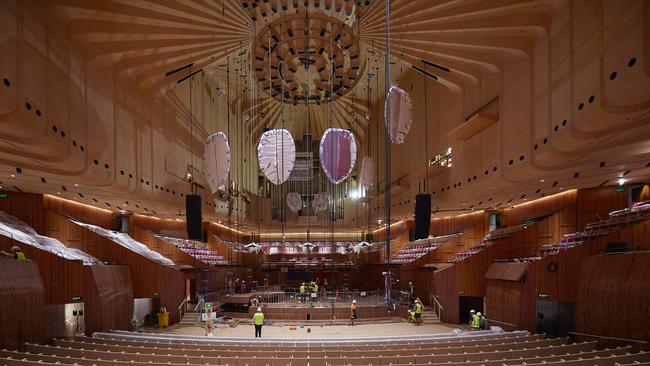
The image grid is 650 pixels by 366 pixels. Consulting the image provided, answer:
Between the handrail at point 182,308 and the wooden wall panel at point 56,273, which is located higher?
the wooden wall panel at point 56,273

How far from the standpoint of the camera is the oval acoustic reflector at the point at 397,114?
28.2ft

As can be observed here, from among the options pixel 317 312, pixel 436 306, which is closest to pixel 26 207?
pixel 317 312

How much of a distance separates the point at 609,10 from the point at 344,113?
781 inches

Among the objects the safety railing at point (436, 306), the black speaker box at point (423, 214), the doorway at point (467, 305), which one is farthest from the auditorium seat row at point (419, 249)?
the black speaker box at point (423, 214)

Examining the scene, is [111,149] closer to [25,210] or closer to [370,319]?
[25,210]

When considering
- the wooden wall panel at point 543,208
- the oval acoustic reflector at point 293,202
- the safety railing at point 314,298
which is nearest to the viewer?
the wooden wall panel at point 543,208

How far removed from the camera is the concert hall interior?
388 inches

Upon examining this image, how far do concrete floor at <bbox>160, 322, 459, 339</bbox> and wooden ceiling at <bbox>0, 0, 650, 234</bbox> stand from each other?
5609 millimetres

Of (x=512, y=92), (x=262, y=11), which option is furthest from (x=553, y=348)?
(x=262, y=11)

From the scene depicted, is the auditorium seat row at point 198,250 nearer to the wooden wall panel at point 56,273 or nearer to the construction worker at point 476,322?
the wooden wall panel at point 56,273

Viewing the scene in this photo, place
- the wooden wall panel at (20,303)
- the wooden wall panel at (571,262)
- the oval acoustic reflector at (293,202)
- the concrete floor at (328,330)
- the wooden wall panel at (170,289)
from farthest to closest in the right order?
the oval acoustic reflector at (293,202) < the wooden wall panel at (170,289) < the concrete floor at (328,330) < the wooden wall panel at (571,262) < the wooden wall panel at (20,303)

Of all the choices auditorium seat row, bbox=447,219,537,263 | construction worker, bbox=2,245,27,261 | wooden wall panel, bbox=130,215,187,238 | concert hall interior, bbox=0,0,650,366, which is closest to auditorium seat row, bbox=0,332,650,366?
concert hall interior, bbox=0,0,650,366

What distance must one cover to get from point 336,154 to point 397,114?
66.9 inches

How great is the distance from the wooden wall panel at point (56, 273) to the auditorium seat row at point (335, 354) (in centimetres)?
292
